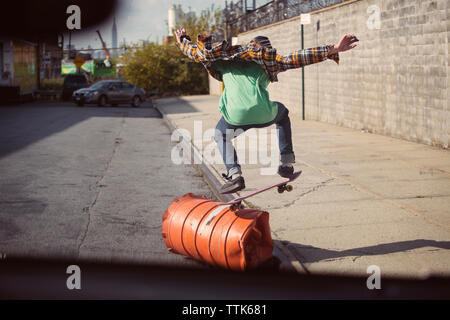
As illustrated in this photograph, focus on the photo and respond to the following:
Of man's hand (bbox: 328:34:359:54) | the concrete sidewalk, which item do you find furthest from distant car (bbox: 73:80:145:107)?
man's hand (bbox: 328:34:359:54)

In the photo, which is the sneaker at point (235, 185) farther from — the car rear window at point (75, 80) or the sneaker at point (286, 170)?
the car rear window at point (75, 80)

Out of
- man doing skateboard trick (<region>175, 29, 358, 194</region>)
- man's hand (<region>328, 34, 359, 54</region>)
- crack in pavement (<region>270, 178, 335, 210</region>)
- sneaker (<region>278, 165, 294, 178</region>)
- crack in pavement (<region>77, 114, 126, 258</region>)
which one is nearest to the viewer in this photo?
man's hand (<region>328, 34, 359, 54</region>)

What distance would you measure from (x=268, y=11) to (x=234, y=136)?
21574 mm

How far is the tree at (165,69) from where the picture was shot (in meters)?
44.8

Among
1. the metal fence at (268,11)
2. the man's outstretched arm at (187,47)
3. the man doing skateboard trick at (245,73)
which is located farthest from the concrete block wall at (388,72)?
the man's outstretched arm at (187,47)

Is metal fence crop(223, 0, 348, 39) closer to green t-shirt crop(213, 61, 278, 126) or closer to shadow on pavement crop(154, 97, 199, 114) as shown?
shadow on pavement crop(154, 97, 199, 114)

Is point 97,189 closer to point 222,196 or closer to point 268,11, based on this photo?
point 222,196

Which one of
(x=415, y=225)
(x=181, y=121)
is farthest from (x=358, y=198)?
(x=181, y=121)

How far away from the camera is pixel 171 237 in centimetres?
518

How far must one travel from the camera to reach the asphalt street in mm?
5660

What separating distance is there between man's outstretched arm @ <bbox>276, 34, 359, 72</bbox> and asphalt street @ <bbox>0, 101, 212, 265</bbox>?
1896 mm

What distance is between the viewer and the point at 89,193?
848 cm

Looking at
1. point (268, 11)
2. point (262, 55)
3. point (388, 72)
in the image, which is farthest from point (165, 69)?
point (262, 55)

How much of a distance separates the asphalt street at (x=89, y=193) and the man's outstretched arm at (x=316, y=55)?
6.22 feet
